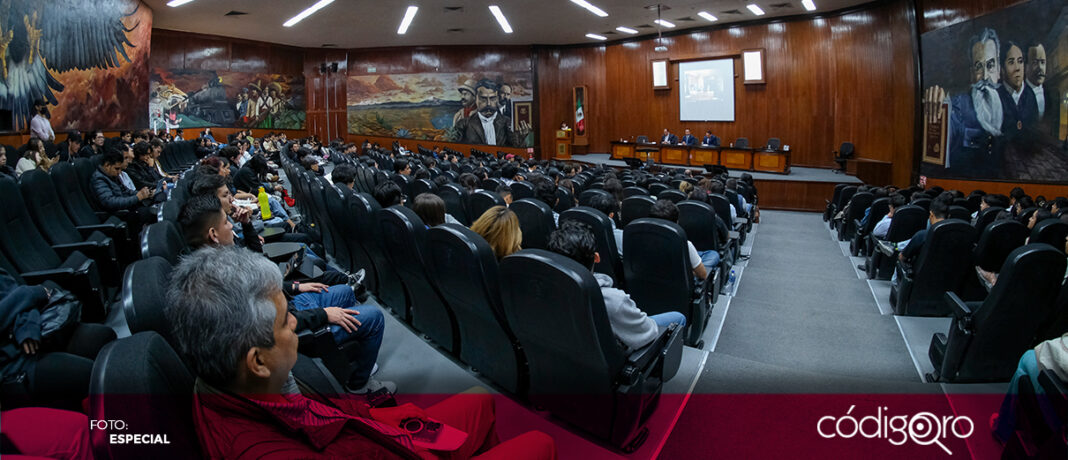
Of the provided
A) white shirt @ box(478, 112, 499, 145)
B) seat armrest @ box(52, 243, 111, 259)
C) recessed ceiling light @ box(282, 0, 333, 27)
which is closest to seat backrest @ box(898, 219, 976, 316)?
seat armrest @ box(52, 243, 111, 259)

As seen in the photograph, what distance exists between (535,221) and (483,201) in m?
0.96

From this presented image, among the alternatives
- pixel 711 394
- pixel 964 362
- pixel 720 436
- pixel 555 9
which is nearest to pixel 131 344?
pixel 720 436

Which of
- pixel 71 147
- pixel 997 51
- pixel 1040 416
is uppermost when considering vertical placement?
pixel 997 51

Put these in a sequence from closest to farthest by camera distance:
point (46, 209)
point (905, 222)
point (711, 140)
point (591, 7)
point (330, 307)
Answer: point (330, 307) → point (46, 209) → point (905, 222) → point (591, 7) → point (711, 140)

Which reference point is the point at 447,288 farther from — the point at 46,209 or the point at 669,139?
the point at 669,139

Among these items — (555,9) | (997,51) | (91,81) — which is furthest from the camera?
(555,9)

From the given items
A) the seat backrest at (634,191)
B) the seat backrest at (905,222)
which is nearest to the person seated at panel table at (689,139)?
the seat backrest at (634,191)

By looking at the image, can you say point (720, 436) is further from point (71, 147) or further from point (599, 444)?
point (71, 147)

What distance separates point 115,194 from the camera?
5.12 m

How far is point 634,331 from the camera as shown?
2359mm

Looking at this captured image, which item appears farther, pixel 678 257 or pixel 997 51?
pixel 997 51

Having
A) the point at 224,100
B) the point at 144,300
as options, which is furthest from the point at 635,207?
the point at 224,100

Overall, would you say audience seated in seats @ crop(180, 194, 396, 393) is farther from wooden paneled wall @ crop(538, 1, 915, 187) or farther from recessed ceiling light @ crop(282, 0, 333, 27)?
wooden paneled wall @ crop(538, 1, 915, 187)

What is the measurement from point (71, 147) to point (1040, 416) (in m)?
10.3
